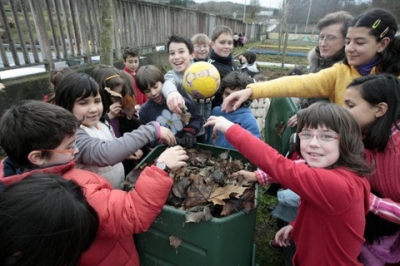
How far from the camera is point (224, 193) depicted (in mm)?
1399

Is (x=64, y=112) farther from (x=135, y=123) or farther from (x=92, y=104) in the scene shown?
(x=135, y=123)

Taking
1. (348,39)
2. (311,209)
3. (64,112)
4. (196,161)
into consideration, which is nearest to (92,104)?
(64,112)

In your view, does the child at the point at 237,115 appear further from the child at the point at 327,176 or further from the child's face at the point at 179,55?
the child at the point at 327,176

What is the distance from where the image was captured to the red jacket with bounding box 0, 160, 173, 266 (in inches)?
49.0

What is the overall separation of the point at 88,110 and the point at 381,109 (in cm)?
190

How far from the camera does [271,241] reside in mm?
2590

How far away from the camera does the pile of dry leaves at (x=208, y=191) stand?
4.43 feet

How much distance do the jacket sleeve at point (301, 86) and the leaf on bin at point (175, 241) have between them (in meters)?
1.35

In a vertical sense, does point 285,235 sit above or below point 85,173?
below

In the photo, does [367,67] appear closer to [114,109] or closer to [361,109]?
[361,109]

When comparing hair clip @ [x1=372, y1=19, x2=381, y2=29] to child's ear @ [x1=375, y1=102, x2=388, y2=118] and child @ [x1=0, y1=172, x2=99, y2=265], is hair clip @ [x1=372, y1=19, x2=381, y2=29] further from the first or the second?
child @ [x1=0, y1=172, x2=99, y2=265]

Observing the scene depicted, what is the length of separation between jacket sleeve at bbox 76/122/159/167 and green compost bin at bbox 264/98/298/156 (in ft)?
4.97

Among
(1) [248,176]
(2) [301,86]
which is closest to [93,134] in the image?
(1) [248,176]

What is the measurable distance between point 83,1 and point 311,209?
236 inches
